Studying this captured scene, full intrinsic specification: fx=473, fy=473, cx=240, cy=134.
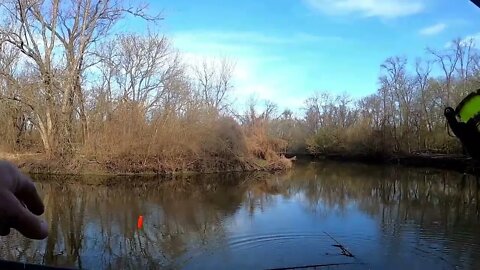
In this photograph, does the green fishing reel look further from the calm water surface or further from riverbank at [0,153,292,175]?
riverbank at [0,153,292,175]

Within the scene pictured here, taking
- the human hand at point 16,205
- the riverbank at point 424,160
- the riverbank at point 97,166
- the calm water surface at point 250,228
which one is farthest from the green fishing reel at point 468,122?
Result: the riverbank at point 424,160

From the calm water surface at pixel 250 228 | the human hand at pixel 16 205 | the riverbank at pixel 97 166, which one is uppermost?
the human hand at pixel 16 205

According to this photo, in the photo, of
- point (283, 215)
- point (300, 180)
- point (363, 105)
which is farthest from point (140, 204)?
point (363, 105)

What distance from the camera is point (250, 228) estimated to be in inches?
461

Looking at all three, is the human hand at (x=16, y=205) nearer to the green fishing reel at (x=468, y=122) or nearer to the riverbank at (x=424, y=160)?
the green fishing reel at (x=468, y=122)

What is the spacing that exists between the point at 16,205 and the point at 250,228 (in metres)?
11.2

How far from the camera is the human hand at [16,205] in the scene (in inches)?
30.9

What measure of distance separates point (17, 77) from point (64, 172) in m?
6.72

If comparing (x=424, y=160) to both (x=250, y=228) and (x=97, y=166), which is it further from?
(x=250, y=228)

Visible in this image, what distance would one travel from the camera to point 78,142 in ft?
82.9

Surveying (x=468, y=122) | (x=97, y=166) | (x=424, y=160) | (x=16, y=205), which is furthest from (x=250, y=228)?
(x=424, y=160)

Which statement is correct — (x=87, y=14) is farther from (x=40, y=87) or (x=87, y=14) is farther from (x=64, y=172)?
(x=64, y=172)

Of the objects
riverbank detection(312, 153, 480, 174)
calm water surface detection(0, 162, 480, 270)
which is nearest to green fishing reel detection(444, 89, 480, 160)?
calm water surface detection(0, 162, 480, 270)

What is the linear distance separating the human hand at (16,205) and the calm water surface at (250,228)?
313 inches
